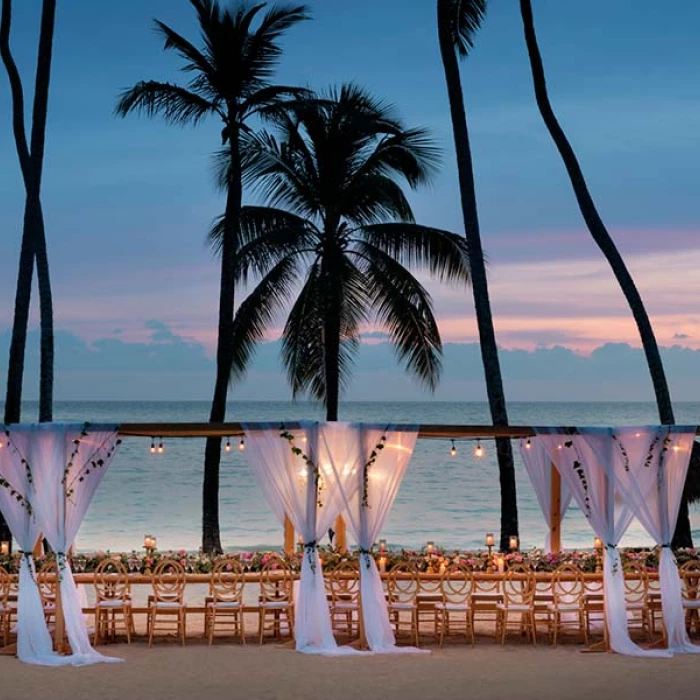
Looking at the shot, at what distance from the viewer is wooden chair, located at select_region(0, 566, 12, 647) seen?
1347 centimetres

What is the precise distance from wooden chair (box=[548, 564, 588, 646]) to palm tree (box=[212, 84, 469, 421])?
27.5 ft

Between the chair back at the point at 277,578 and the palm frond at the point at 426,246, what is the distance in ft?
30.2

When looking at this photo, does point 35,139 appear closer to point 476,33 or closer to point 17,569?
point 476,33

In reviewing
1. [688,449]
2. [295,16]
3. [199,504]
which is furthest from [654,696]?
[199,504]

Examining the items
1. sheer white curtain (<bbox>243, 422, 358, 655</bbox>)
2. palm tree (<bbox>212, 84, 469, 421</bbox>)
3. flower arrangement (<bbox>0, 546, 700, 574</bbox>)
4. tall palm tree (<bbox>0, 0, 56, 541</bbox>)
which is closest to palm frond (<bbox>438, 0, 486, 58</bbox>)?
palm tree (<bbox>212, 84, 469, 421</bbox>)

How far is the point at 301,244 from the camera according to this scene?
23125 mm

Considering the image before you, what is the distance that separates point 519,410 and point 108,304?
71065 mm

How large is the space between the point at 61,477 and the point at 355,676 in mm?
3799

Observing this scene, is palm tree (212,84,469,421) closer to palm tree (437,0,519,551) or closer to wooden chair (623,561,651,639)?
palm tree (437,0,519,551)

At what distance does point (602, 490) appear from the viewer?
1399 cm

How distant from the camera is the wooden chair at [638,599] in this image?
46.3 feet

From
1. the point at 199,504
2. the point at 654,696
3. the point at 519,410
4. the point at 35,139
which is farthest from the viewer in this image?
the point at 519,410

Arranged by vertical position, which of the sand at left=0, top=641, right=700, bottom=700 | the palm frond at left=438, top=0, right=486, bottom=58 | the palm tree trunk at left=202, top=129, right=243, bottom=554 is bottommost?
the sand at left=0, top=641, right=700, bottom=700

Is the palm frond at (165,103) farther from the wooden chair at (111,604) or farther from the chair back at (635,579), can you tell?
the chair back at (635,579)
